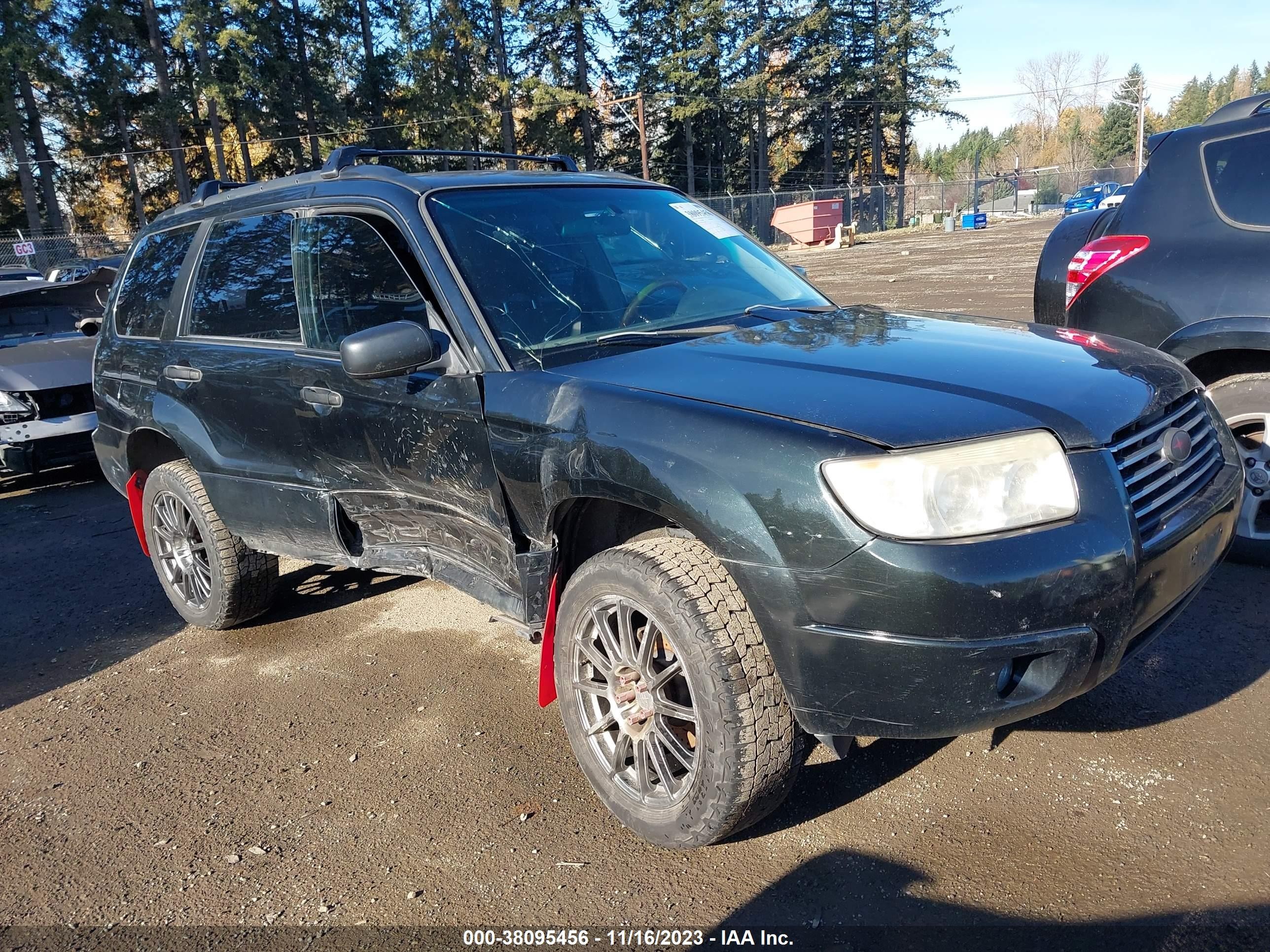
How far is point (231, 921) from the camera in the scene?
2.54 meters

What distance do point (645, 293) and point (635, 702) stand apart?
4.74 ft

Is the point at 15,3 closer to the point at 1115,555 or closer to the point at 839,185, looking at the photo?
the point at 1115,555

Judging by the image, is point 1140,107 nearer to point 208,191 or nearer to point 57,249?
point 57,249

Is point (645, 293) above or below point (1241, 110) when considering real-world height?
below

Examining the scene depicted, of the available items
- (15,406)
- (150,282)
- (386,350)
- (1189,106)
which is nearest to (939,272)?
(15,406)

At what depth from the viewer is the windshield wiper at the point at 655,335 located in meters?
3.00

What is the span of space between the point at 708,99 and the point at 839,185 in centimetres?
1659

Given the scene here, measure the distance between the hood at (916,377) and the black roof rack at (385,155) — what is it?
1496mm

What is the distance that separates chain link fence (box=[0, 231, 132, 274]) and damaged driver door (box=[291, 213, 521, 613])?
105ft

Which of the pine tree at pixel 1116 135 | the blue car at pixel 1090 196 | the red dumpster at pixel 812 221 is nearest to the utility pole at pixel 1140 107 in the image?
the blue car at pixel 1090 196

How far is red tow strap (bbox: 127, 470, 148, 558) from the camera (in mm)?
4801

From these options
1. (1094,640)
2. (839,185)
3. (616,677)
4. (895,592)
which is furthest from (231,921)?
(839,185)

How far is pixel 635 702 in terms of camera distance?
2.72m

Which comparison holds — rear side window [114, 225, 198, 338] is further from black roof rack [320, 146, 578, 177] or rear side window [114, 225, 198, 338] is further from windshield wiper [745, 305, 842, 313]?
windshield wiper [745, 305, 842, 313]
